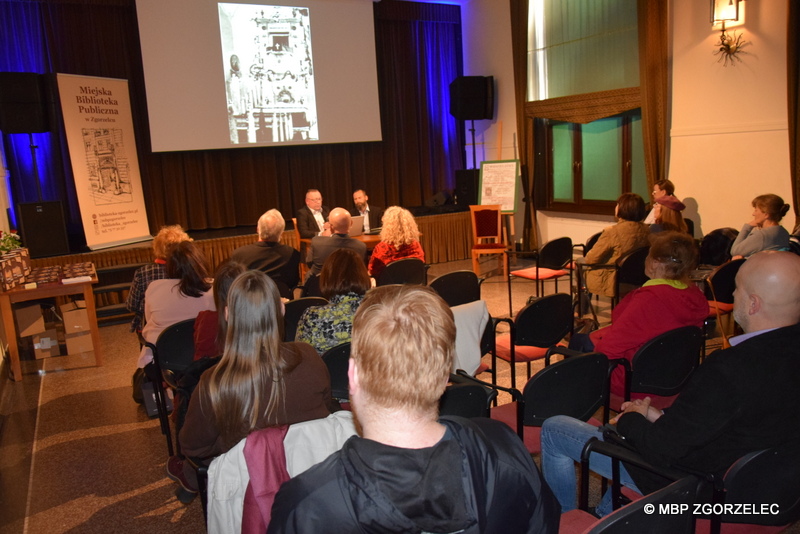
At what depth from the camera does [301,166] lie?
9.59 m

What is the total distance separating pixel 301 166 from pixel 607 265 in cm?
577

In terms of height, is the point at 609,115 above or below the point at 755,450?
above

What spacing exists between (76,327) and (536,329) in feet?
13.7

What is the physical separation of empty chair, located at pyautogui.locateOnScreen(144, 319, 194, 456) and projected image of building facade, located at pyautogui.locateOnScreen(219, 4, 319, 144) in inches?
217

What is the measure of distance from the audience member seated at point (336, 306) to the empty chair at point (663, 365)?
1.28m

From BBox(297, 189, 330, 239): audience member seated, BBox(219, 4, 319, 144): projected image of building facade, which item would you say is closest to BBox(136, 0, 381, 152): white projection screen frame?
BBox(219, 4, 319, 144): projected image of building facade

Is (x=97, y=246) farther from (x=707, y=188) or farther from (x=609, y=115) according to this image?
(x=707, y=188)

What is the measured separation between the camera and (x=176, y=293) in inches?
151

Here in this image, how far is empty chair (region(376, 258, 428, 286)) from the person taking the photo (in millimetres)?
5176

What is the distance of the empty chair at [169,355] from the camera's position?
3.36 meters

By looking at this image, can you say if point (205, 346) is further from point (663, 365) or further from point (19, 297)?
point (19, 297)

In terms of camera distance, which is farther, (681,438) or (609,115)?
(609,115)

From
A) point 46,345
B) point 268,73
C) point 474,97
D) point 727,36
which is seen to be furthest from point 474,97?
point 46,345

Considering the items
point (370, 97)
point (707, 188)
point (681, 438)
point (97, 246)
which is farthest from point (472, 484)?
point (370, 97)
